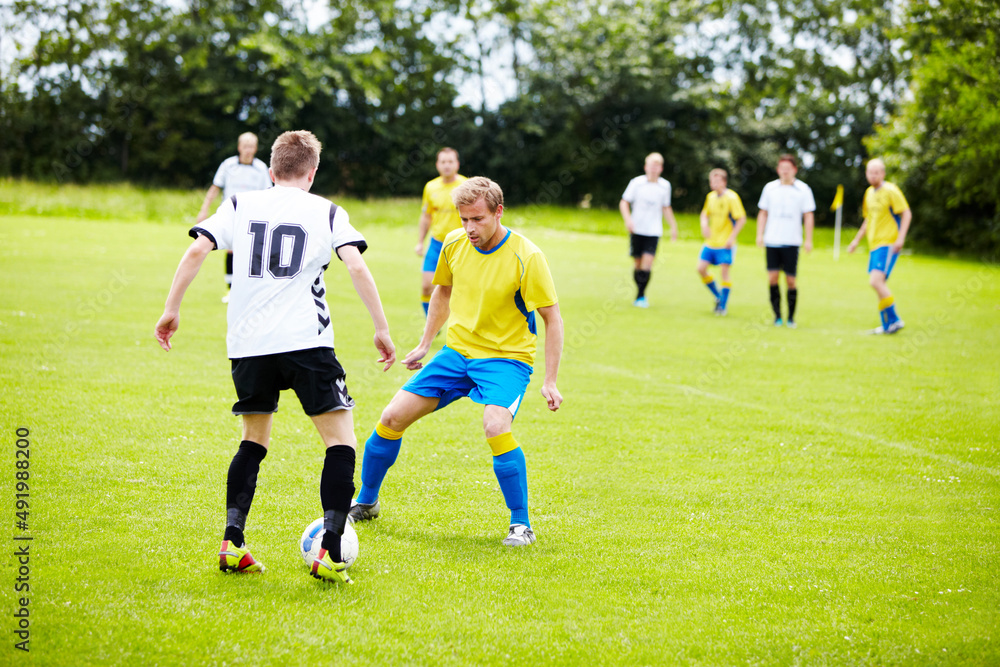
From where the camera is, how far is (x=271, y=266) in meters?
3.76

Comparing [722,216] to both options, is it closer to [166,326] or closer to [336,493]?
[336,493]

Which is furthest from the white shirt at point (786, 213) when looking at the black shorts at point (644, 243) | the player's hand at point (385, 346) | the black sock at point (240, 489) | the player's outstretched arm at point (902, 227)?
the black sock at point (240, 489)

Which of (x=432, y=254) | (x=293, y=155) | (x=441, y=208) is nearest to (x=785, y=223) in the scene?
(x=441, y=208)

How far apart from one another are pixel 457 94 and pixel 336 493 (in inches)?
1740

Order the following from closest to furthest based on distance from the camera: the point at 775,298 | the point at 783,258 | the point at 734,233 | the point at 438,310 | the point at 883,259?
1. the point at 438,310
2. the point at 883,259
3. the point at 783,258
4. the point at 775,298
5. the point at 734,233

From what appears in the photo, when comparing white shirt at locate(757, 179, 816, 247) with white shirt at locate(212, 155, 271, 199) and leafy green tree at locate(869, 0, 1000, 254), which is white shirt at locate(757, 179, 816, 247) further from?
leafy green tree at locate(869, 0, 1000, 254)

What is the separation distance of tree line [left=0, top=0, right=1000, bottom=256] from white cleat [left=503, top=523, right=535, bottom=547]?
3680cm

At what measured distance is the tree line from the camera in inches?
1549

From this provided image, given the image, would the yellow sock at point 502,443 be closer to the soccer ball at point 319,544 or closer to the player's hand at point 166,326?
the soccer ball at point 319,544

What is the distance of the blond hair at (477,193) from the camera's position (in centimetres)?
423

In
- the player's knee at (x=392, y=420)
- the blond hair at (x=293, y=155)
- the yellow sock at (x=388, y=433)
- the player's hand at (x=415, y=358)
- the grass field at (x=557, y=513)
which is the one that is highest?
the blond hair at (x=293, y=155)

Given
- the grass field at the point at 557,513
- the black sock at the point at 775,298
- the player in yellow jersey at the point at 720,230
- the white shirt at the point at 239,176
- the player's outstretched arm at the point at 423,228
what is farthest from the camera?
the player in yellow jersey at the point at 720,230

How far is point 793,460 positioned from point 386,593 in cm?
364

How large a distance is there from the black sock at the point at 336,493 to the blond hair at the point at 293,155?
4.29 ft
